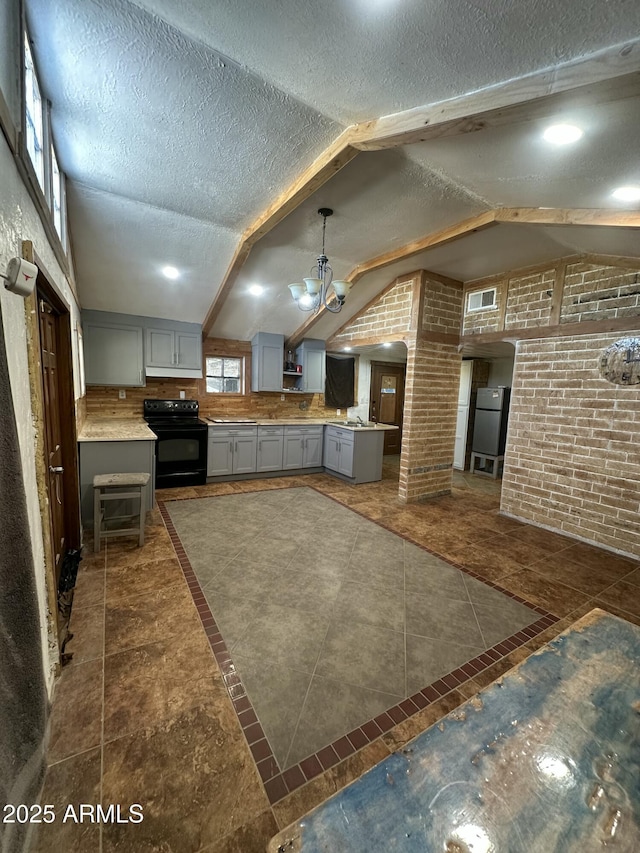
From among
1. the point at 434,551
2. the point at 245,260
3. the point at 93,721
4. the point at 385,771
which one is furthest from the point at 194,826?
the point at 245,260

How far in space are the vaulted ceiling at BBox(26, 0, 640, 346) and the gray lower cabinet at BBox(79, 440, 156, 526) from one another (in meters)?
1.90

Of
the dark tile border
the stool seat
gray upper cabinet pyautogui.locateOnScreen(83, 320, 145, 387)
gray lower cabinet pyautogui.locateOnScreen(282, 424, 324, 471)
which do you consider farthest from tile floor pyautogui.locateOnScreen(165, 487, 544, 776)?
gray upper cabinet pyautogui.locateOnScreen(83, 320, 145, 387)

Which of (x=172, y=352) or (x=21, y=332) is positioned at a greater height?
(x=172, y=352)

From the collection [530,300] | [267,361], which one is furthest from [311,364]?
[530,300]

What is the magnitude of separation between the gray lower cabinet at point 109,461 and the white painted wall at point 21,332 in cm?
201

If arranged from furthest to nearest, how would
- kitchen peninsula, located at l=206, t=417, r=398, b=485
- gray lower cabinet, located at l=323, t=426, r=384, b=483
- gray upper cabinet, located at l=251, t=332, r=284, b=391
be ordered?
gray upper cabinet, located at l=251, t=332, r=284, b=391 < gray lower cabinet, located at l=323, t=426, r=384, b=483 < kitchen peninsula, located at l=206, t=417, r=398, b=485

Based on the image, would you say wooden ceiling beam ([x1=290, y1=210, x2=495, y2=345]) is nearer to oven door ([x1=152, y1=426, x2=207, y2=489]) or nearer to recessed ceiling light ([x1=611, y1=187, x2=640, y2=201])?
recessed ceiling light ([x1=611, y1=187, x2=640, y2=201])

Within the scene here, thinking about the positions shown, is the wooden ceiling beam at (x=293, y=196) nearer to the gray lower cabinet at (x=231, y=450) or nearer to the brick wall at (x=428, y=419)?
the gray lower cabinet at (x=231, y=450)

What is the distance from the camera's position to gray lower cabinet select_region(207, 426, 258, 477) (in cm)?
504

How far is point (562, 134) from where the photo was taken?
176cm

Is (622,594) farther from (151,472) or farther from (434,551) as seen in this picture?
(151,472)

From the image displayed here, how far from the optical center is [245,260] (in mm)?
3797

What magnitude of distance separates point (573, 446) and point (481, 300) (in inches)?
81.7

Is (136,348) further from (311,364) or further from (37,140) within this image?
(37,140)
